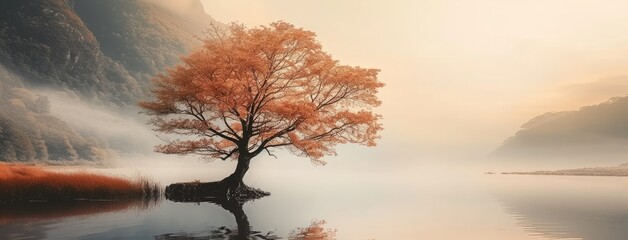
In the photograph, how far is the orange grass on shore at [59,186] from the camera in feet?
86.1

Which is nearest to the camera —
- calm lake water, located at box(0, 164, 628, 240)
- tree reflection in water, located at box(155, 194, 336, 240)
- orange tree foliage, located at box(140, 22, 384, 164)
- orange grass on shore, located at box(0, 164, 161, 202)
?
tree reflection in water, located at box(155, 194, 336, 240)

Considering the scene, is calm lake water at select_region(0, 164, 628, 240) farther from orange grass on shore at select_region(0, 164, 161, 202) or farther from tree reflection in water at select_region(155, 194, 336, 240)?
orange grass on shore at select_region(0, 164, 161, 202)

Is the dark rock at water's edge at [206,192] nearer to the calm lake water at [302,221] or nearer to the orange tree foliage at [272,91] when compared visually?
the orange tree foliage at [272,91]

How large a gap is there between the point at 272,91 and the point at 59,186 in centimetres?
1271

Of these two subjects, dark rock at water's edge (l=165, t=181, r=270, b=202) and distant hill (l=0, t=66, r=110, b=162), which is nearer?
dark rock at water's edge (l=165, t=181, r=270, b=202)

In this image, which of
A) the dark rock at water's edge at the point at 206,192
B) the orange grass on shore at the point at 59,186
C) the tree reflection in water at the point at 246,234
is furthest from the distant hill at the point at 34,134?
the tree reflection in water at the point at 246,234

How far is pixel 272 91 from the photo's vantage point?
32719 millimetres

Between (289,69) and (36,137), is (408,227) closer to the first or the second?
(289,69)

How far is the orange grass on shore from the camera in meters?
26.2

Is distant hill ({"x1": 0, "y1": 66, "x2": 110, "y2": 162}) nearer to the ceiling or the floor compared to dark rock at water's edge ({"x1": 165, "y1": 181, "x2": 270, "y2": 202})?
nearer to the ceiling

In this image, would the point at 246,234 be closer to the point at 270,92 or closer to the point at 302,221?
the point at 302,221

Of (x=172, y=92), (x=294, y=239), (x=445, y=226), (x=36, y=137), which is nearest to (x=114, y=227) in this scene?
(x=294, y=239)

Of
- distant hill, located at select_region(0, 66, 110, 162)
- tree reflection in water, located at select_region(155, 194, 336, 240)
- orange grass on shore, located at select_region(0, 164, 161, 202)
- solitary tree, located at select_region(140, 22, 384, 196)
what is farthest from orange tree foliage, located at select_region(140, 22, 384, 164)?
distant hill, located at select_region(0, 66, 110, 162)

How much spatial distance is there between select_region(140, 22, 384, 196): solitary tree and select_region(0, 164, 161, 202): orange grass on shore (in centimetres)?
460
